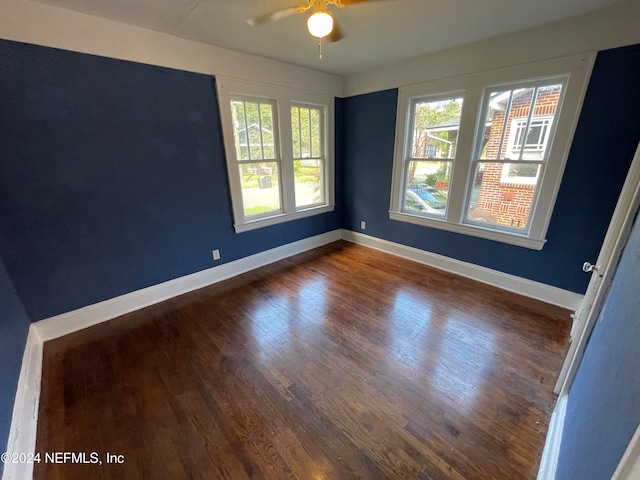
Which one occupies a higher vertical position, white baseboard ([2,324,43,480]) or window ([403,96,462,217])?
window ([403,96,462,217])

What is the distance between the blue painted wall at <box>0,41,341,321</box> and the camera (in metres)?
1.90

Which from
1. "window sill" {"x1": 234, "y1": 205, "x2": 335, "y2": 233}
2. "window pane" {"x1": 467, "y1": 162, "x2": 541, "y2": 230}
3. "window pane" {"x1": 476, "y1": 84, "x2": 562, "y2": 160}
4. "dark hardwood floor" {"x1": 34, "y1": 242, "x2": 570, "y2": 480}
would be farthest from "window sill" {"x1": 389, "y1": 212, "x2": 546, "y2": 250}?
"window sill" {"x1": 234, "y1": 205, "x2": 335, "y2": 233}

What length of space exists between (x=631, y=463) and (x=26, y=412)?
257cm

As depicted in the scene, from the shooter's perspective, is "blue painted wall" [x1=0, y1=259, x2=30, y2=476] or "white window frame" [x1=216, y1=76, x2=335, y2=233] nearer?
"blue painted wall" [x1=0, y1=259, x2=30, y2=476]

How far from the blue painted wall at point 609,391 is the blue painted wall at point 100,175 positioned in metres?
3.12

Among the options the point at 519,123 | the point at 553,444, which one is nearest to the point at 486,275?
the point at 519,123

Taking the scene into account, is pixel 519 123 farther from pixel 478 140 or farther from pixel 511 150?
pixel 478 140

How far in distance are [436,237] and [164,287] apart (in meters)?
3.30

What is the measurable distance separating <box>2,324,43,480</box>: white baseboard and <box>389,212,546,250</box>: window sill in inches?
150

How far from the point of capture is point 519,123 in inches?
99.9

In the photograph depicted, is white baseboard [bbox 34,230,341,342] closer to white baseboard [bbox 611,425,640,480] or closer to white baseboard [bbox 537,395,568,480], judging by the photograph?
white baseboard [bbox 537,395,568,480]

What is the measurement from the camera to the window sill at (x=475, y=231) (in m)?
2.64

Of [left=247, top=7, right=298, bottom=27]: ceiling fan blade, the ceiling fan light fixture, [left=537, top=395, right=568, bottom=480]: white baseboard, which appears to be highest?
[left=247, top=7, right=298, bottom=27]: ceiling fan blade

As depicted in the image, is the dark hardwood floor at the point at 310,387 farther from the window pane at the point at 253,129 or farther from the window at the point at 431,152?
the window pane at the point at 253,129
